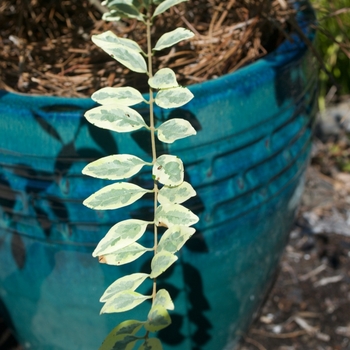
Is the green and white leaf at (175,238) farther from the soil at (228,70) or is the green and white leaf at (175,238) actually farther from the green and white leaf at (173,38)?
the soil at (228,70)

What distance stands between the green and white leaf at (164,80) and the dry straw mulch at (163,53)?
0.88ft

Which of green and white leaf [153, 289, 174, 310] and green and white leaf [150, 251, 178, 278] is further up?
green and white leaf [150, 251, 178, 278]

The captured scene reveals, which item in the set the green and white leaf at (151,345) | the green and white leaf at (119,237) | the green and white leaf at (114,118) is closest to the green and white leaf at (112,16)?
the green and white leaf at (114,118)

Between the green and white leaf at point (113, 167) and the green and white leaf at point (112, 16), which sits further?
the green and white leaf at point (112, 16)

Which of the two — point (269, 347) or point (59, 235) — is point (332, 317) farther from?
point (59, 235)

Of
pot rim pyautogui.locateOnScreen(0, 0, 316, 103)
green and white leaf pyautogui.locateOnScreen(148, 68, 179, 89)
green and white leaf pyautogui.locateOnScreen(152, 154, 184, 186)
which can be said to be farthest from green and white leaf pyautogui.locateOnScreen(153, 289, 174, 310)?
pot rim pyautogui.locateOnScreen(0, 0, 316, 103)

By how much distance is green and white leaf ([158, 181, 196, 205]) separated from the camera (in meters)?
0.59

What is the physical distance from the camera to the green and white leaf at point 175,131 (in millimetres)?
594

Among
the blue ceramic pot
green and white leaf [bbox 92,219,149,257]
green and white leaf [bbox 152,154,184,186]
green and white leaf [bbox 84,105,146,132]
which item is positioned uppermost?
green and white leaf [bbox 84,105,146,132]

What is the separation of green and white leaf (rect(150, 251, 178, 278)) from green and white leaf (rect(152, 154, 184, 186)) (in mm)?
72

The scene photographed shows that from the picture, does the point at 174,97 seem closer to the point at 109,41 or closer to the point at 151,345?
the point at 109,41

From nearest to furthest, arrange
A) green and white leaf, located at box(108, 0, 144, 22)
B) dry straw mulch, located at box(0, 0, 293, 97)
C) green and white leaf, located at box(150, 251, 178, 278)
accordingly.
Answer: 1. green and white leaf, located at box(150, 251, 178, 278)
2. green and white leaf, located at box(108, 0, 144, 22)
3. dry straw mulch, located at box(0, 0, 293, 97)

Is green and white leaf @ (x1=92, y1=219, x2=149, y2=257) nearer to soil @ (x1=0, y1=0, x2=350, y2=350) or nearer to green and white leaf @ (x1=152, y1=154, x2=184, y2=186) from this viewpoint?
green and white leaf @ (x1=152, y1=154, x2=184, y2=186)

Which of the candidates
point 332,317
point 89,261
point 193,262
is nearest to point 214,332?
point 193,262
